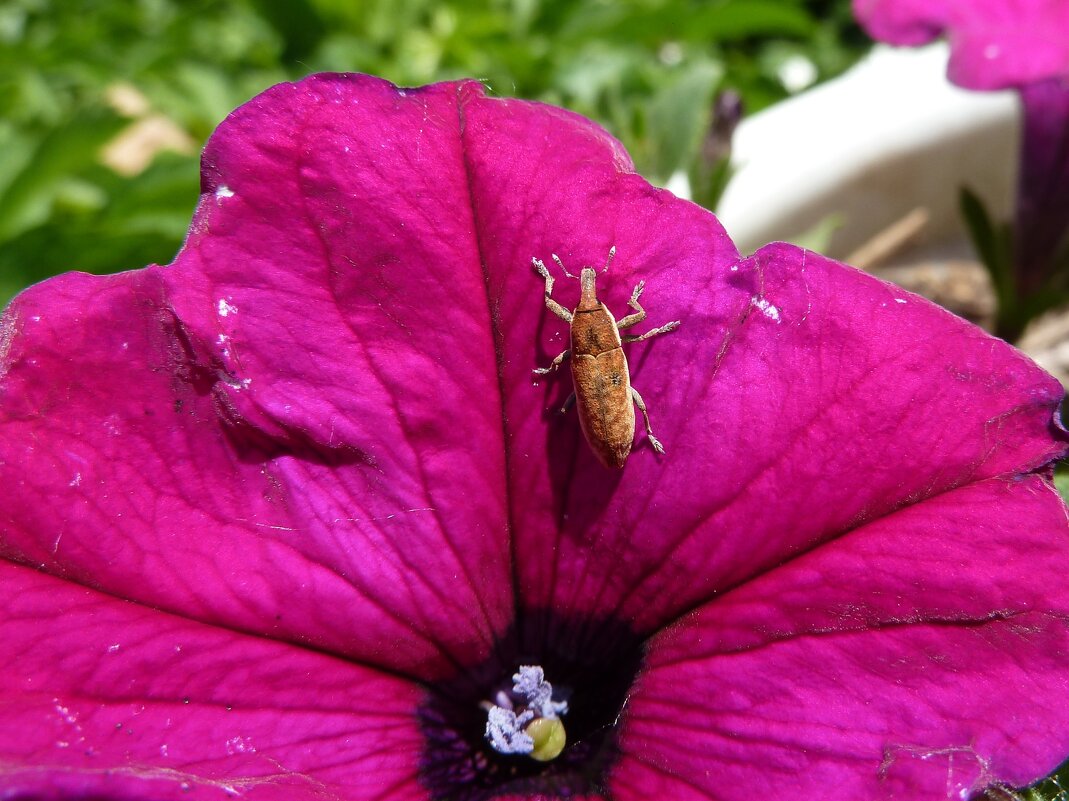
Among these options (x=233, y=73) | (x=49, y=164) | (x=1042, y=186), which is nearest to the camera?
(x=1042, y=186)

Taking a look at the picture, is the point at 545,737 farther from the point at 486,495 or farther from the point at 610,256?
the point at 610,256

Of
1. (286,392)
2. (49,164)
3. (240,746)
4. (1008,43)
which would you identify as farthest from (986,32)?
(49,164)

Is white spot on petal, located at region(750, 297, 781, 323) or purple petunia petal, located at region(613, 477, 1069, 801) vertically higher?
white spot on petal, located at region(750, 297, 781, 323)

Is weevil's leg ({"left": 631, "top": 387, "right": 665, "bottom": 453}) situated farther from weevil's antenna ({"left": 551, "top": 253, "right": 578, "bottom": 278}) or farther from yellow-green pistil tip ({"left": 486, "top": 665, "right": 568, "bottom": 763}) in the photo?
yellow-green pistil tip ({"left": 486, "top": 665, "right": 568, "bottom": 763})

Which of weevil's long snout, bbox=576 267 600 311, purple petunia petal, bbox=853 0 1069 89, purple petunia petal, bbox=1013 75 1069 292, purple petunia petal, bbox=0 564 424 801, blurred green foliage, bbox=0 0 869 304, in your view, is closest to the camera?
purple petunia petal, bbox=0 564 424 801

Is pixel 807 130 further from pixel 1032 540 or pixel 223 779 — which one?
pixel 223 779

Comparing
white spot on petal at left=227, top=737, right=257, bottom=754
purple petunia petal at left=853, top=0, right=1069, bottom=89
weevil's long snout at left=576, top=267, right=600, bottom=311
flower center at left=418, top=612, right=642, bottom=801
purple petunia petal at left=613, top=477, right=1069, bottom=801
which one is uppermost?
purple petunia petal at left=853, top=0, right=1069, bottom=89

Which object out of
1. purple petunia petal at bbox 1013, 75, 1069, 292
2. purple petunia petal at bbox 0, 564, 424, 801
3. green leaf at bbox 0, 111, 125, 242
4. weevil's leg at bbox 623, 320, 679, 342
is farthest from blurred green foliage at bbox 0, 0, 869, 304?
purple petunia petal at bbox 0, 564, 424, 801
